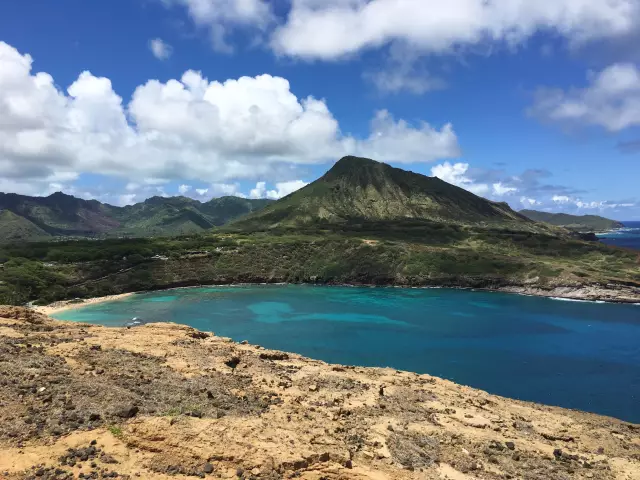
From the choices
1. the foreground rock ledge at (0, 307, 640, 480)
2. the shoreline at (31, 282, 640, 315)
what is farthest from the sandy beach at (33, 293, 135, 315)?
the foreground rock ledge at (0, 307, 640, 480)

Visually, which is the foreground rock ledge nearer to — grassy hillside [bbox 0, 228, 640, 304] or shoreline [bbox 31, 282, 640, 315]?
shoreline [bbox 31, 282, 640, 315]

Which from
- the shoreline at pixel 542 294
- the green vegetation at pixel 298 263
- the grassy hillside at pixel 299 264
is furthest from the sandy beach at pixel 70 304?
the grassy hillside at pixel 299 264

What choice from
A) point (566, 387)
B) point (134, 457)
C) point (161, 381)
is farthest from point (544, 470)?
point (566, 387)

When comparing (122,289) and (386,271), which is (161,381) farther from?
(386,271)

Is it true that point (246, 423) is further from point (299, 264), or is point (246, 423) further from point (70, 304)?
point (299, 264)

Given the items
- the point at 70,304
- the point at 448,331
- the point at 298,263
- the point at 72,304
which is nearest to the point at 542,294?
the point at 448,331

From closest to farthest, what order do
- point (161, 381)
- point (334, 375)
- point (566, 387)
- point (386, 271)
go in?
point (161, 381) < point (334, 375) < point (566, 387) < point (386, 271)
